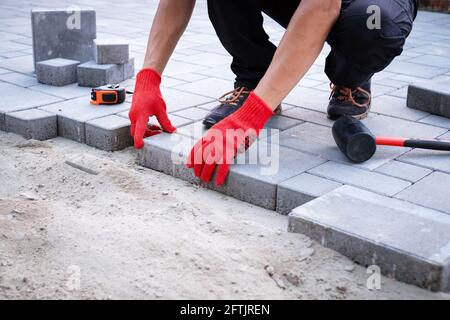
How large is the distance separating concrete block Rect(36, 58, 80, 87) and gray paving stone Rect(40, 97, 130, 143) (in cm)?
42

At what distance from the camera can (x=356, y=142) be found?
2.56 meters

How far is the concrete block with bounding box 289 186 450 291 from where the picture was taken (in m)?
1.82

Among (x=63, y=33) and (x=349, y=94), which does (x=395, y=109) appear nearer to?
(x=349, y=94)

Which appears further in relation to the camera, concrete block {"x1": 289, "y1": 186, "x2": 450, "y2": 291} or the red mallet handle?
the red mallet handle

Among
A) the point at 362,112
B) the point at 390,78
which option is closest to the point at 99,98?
the point at 362,112

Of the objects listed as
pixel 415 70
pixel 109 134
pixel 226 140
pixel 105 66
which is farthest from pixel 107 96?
pixel 415 70

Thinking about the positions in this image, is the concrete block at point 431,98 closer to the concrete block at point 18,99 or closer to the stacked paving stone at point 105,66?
the stacked paving stone at point 105,66

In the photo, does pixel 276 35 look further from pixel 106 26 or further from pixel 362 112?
pixel 362 112

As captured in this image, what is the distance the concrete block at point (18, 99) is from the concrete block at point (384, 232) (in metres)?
1.75

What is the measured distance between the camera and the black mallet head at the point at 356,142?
255 cm

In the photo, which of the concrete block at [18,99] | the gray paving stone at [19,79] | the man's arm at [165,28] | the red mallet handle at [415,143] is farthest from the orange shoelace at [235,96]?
the gray paving stone at [19,79]

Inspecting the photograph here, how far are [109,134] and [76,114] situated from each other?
0.31m

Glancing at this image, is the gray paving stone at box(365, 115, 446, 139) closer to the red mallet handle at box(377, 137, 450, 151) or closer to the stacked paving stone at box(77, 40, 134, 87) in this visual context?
the red mallet handle at box(377, 137, 450, 151)

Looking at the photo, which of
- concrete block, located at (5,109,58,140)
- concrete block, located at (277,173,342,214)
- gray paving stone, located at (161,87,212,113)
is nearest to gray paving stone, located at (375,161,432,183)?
concrete block, located at (277,173,342,214)
